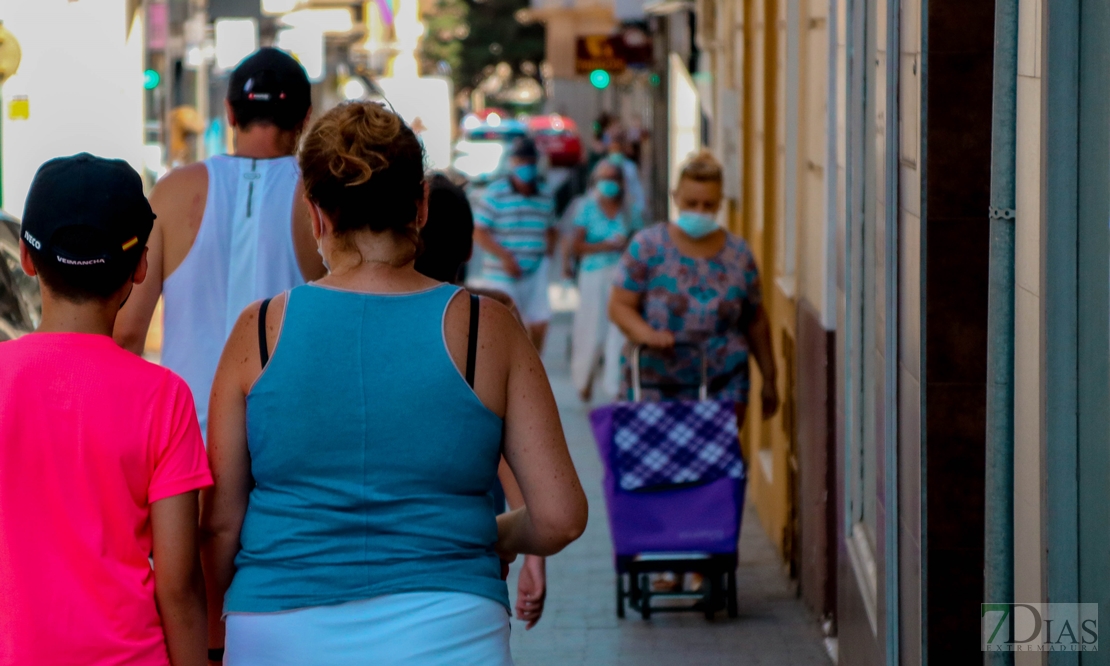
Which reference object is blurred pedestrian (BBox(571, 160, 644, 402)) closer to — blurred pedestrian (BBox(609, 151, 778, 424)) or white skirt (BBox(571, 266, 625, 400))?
white skirt (BBox(571, 266, 625, 400))

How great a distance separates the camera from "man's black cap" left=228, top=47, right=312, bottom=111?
13.1 feet

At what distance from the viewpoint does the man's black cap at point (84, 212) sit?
8.56 feet

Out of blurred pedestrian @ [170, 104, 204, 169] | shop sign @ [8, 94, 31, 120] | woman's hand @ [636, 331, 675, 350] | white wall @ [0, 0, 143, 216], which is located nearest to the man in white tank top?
woman's hand @ [636, 331, 675, 350]

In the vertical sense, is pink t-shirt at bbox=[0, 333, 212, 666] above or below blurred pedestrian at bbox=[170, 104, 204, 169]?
below

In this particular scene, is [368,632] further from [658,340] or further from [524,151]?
[524,151]

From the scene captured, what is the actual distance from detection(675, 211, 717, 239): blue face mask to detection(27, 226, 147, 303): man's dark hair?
14.8 feet

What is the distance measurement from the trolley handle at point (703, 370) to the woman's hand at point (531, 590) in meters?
3.33

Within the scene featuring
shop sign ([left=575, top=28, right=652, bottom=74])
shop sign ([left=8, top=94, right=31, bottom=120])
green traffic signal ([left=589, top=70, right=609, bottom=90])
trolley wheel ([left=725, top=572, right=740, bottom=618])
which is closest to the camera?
trolley wheel ([left=725, top=572, right=740, bottom=618])

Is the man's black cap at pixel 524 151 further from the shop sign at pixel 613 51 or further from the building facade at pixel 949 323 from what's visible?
the shop sign at pixel 613 51

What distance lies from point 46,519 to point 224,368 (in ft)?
1.15

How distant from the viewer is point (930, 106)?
3705 mm

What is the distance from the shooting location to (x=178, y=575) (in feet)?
8.55

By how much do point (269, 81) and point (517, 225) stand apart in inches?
322

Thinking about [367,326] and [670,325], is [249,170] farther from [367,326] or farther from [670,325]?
[670,325]
